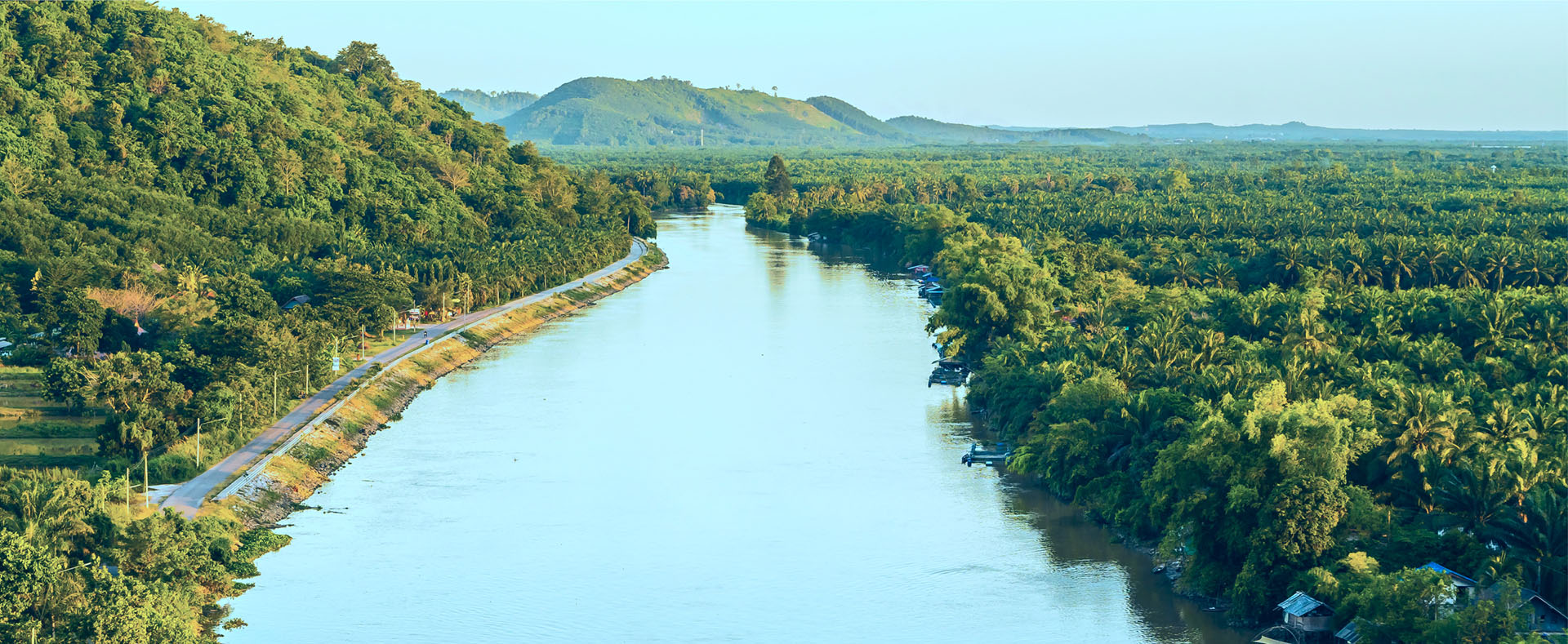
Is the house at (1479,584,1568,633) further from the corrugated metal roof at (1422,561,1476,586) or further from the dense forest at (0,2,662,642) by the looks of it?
the dense forest at (0,2,662,642)

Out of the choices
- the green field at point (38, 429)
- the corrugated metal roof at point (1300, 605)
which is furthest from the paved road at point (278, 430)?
the corrugated metal roof at point (1300, 605)

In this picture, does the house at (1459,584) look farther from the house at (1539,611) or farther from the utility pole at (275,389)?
the utility pole at (275,389)

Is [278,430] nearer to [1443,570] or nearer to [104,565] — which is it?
[104,565]

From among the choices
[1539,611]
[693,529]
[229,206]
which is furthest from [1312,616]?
[229,206]

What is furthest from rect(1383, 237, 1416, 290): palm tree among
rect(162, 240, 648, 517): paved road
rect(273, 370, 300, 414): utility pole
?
rect(273, 370, 300, 414): utility pole

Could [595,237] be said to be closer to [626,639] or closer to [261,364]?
[261,364]
